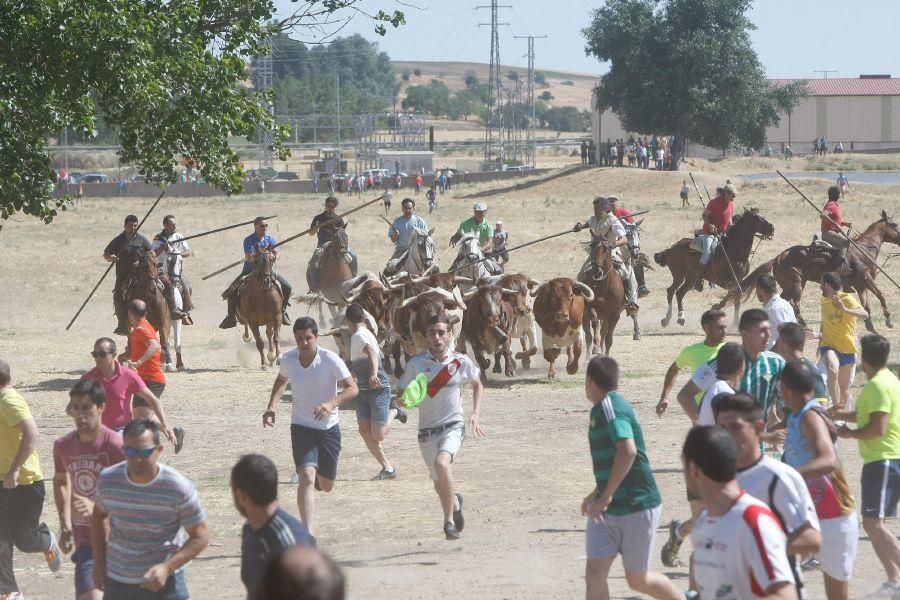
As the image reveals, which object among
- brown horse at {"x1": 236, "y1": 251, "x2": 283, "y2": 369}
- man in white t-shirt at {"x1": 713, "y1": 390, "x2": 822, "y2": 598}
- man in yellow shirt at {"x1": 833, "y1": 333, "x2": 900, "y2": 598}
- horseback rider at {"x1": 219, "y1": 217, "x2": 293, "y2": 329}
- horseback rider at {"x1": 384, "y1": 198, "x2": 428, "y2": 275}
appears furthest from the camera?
horseback rider at {"x1": 384, "y1": 198, "x2": 428, "y2": 275}

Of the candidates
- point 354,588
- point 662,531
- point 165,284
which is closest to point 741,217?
point 165,284

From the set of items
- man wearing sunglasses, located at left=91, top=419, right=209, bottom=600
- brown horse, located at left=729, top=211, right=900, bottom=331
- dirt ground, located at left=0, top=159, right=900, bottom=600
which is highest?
man wearing sunglasses, located at left=91, top=419, right=209, bottom=600

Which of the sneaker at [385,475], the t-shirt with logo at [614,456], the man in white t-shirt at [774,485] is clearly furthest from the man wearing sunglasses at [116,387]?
the man in white t-shirt at [774,485]

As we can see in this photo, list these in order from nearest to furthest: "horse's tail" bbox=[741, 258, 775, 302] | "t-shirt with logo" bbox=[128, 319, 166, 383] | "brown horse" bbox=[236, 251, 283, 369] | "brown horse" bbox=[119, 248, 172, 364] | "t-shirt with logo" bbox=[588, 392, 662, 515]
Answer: "t-shirt with logo" bbox=[588, 392, 662, 515] → "t-shirt with logo" bbox=[128, 319, 166, 383] → "brown horse" bbox=[119, 248, 172, 364] → "brown horse" bbox=[236, 251, 283, 369] → "horse's tail" bbox=[741, 258, 775, 302]

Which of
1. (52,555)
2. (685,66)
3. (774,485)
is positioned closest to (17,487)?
(52,555)

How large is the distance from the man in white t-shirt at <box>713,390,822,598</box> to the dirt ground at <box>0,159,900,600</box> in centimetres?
301

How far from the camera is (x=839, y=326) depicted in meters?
14.7

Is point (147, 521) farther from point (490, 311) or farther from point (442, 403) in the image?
point (490, 311)

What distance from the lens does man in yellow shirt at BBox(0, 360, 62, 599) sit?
30.0ft

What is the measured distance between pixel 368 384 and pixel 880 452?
5244mm

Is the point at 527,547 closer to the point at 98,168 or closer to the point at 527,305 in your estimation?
the point at 527,305

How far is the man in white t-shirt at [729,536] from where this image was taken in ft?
17.6

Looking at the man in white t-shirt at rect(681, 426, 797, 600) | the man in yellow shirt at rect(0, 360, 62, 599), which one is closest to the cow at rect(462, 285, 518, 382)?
the man in yellow shirt at rect(0, 360, 62, 599)

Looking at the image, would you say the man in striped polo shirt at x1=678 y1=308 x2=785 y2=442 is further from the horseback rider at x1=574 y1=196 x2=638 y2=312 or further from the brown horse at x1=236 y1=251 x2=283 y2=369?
the brown horse at x1=236 y1=251 x2=283 y2=369
